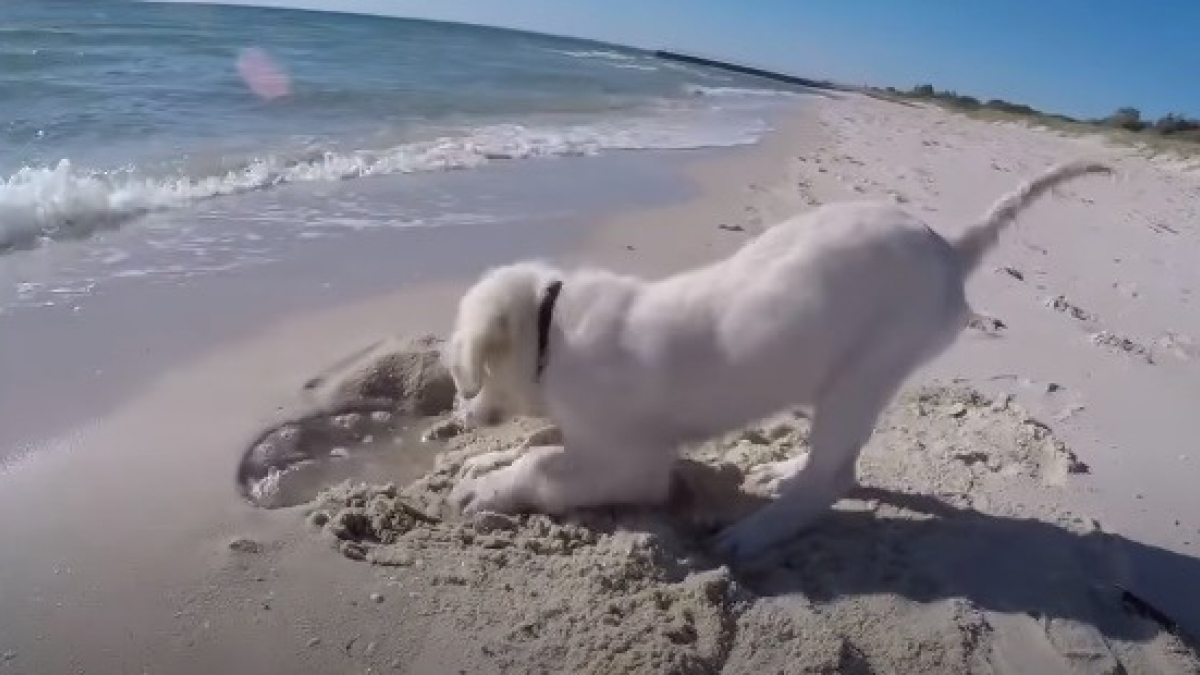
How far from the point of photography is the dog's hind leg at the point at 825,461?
3.27 meters

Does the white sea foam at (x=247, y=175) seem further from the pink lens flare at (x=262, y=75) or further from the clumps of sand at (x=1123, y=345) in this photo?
the clumps of sand at (x=1123, y=345)

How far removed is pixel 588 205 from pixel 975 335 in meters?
3.68

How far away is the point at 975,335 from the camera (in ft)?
18.2

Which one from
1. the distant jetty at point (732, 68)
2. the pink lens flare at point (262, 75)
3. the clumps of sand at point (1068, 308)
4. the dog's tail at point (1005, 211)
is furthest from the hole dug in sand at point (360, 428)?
the distant jetty at point (732, 68)

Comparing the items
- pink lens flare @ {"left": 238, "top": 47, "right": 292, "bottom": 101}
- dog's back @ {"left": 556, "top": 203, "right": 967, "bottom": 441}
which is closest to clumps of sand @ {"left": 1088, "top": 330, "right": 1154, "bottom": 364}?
dog's back @ {"left": 556, "top": 203, "right": 967, "bottom": 441}

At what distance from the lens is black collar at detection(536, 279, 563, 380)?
3.27 m

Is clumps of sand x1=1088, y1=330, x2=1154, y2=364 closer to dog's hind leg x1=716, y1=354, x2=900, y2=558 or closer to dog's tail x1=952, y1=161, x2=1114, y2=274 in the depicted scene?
dog's tail x1=952, y1=161, x2=1114, y2=274

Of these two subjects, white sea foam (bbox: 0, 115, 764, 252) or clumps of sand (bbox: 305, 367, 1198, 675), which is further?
white sea foam (bbox: 0, 115, 764, 252)

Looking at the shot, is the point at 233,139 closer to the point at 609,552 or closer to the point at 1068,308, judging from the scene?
the point at 1068,308

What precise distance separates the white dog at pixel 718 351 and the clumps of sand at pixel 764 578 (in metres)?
0.14

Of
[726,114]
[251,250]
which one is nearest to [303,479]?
[251,250]

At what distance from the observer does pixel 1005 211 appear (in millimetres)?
3541

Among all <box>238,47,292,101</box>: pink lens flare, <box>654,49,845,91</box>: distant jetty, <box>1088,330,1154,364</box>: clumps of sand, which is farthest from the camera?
<box>654,49,845,91</box>: distant jetty

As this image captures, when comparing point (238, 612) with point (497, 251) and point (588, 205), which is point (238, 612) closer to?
point (497, 251)
